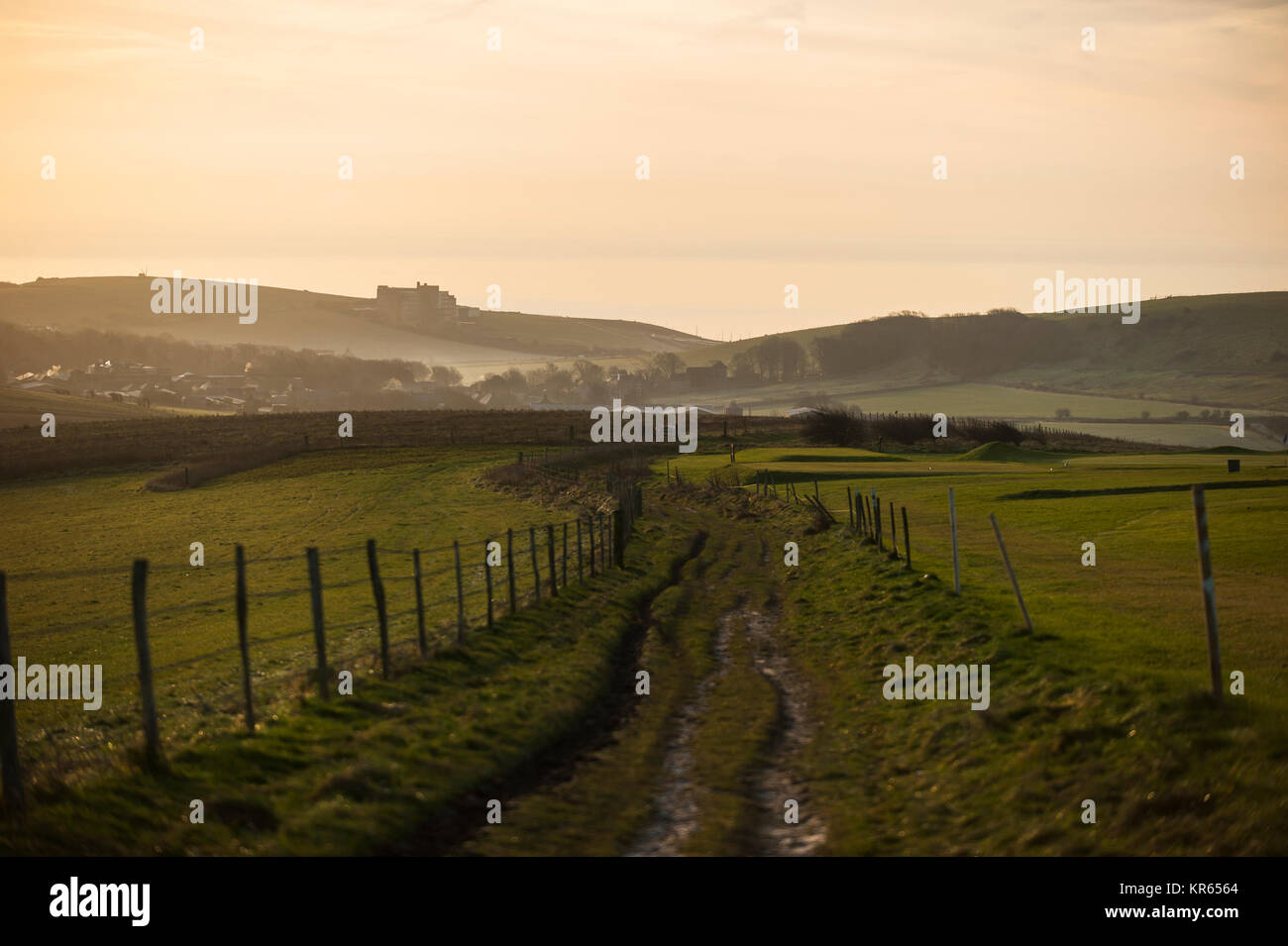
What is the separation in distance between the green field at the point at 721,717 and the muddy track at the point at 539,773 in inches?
2.3

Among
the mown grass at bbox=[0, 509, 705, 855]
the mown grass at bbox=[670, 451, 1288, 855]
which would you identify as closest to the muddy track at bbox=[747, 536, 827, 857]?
the mown grass at bbox=[670, 451, 1288, 855]

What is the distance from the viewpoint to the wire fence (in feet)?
48.1

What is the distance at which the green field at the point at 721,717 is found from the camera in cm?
1168

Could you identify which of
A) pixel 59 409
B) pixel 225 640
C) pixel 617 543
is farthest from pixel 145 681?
pixel 59 409

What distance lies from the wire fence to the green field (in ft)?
0.60

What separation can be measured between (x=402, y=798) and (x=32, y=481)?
7460cm

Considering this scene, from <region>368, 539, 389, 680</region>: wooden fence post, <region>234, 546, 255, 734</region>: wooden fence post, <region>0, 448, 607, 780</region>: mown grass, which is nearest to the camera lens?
<region>234, 546, 255, 734</region>: wooden fence post

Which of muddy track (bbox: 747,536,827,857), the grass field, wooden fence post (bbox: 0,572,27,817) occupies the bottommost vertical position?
muddy track (bbox: 747,536,827,857)

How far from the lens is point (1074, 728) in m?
13.8

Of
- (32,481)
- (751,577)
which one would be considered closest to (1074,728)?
(751,577)

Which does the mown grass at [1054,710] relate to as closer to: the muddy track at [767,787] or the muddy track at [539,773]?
the muddy track at [767,787]

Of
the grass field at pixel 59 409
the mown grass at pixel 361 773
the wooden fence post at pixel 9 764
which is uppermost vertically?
the grass field at pixel 59 409

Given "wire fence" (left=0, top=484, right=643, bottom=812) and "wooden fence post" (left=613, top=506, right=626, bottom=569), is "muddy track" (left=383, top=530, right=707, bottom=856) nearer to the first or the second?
"wire fence" (left=0, top=484, right=643, bottom=812)

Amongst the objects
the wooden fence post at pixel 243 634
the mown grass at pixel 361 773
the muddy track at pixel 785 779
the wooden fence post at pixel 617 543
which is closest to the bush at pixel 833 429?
the wooden fence post at pixel 617 543
